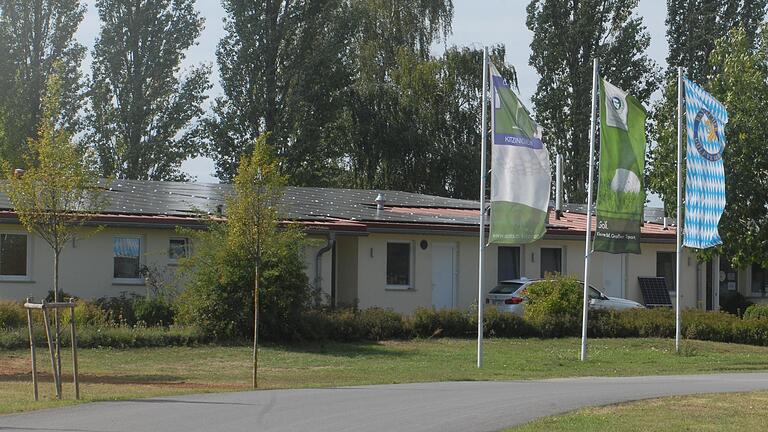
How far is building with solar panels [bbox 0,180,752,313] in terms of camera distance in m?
27.7

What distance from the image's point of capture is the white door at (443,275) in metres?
31.7

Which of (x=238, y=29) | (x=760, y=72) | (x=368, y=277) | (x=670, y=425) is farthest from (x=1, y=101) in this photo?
(x=670, y=425)

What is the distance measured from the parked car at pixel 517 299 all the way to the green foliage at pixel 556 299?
502mm

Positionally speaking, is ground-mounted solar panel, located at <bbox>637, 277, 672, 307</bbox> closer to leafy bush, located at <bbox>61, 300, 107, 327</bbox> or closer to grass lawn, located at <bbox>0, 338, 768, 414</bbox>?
grass lawn, located at <bbox>0, 338, 768, 414</bbox>

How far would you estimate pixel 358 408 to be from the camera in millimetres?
14422

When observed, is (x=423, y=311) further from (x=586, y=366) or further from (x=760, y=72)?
(x=760, y=72)

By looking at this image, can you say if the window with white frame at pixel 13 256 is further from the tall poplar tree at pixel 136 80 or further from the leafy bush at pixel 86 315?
the tall poplar tree at pixel 136 80

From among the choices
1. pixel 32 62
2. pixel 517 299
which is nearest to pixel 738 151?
pixel 517 299

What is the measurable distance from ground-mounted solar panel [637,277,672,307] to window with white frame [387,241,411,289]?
311 inches

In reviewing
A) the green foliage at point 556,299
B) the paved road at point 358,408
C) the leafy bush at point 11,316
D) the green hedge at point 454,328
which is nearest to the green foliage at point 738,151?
the green hedge at point 454,328

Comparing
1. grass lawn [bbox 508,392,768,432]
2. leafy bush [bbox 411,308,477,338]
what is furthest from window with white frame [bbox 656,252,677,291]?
grass lawn [bbox 508,392,768,432]

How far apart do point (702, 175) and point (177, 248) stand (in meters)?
12.6

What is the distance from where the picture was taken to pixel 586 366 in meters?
22.3

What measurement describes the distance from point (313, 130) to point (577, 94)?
11.2 metres
